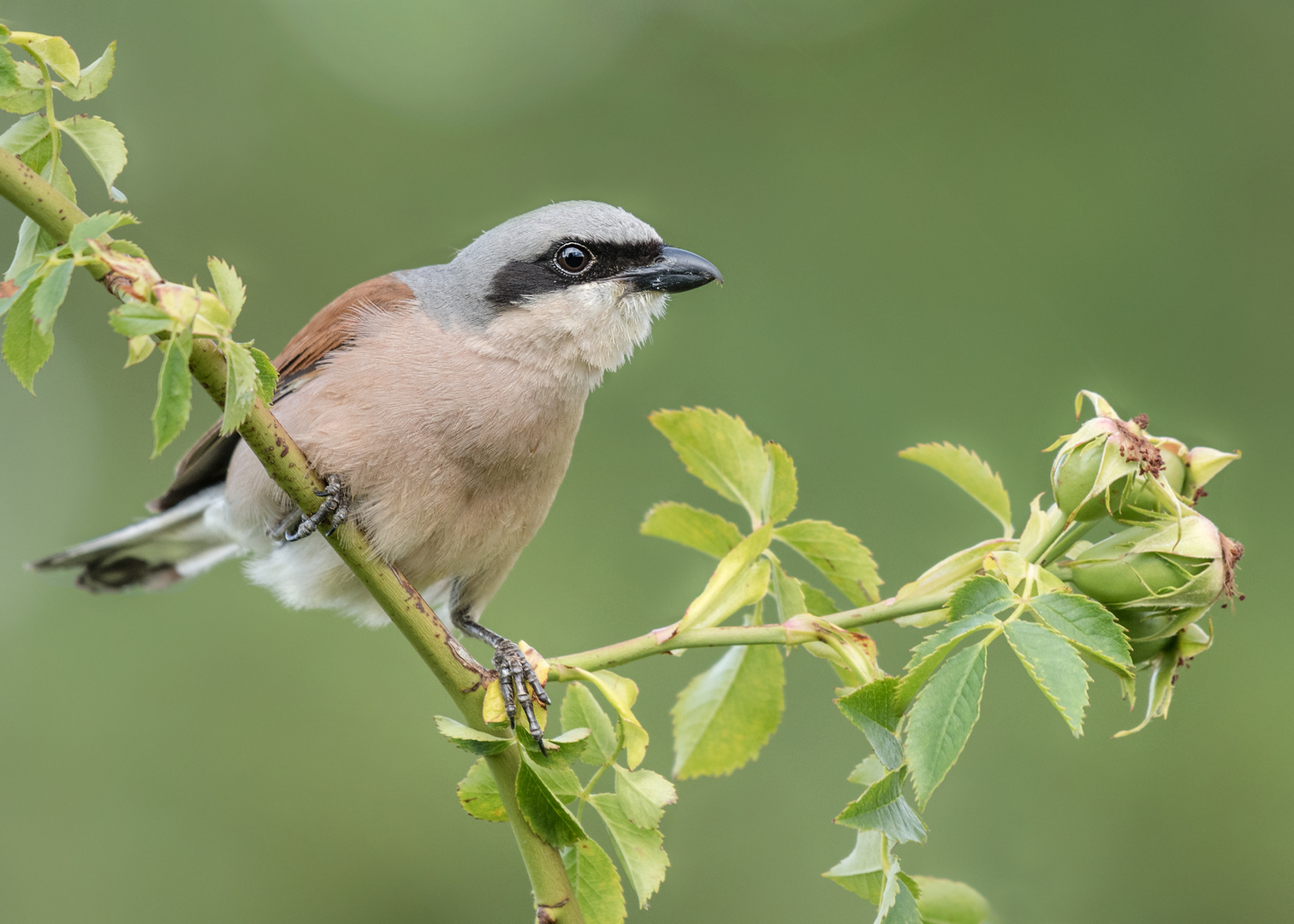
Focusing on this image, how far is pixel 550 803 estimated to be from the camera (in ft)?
5.70

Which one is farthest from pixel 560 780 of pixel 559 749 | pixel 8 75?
pixel 8 75

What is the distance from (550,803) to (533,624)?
18.2 ft

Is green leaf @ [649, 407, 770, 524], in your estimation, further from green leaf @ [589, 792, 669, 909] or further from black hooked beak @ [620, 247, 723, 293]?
black hooked beak @ [620, 247, 723, 293]

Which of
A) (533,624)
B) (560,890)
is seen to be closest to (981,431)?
(533,624)

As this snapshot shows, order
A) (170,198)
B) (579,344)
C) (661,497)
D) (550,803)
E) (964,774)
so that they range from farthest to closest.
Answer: (170,198)
(661,497)
(964,774)
(579,344)
(550,803)

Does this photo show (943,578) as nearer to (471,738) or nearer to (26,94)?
(471,738)

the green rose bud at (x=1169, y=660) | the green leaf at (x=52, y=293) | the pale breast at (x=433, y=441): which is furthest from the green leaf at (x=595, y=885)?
the pale breast at (x=433, y=441)

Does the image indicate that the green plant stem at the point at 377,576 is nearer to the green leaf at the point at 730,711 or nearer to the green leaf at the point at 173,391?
the green leaf at the point at 173,391

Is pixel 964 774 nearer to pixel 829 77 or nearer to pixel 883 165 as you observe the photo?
pixel 883 165

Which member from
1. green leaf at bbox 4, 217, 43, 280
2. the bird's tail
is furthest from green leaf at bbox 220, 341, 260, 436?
the bird's tail

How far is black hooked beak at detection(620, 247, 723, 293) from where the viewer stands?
3709 millimetres

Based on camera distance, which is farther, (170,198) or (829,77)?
(170,198)

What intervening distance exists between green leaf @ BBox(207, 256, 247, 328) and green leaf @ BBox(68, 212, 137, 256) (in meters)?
0.13

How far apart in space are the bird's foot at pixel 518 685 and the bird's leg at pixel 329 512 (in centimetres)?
44
